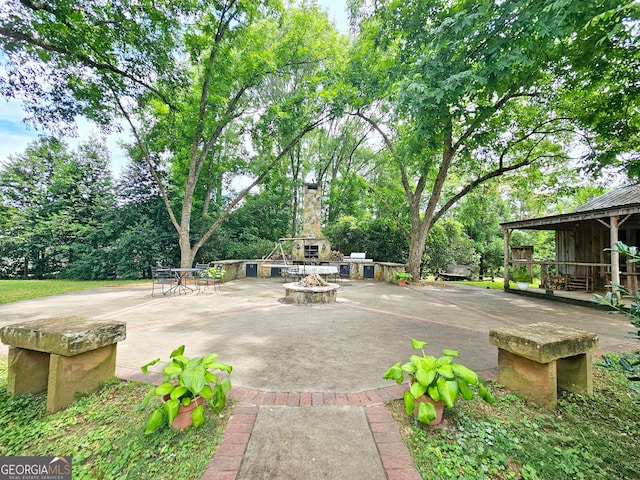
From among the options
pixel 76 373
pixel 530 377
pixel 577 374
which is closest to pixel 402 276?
pixel 577 374

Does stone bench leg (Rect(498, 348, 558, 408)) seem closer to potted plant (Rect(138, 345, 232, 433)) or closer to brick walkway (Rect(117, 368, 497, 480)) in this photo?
brick walkway (Rect(117, 368, 497, 480))

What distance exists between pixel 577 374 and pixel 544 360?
0.76m

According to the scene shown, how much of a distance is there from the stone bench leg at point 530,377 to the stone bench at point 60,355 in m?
3.62

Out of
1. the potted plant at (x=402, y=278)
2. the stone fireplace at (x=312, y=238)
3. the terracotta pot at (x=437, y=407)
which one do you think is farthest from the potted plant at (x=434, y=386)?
the stone fireplace at (x=312, y=238)

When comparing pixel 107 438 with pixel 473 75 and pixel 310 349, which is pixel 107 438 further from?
pixel 473 75

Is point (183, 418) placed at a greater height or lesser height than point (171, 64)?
lesser

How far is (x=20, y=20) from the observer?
6.97 metres

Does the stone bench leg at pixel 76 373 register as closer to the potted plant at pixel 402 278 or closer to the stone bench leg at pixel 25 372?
the stone bench leg at pixel 25 372

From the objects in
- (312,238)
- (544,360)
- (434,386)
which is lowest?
(434,386)

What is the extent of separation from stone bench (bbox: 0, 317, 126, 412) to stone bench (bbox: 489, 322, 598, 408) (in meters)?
3.55

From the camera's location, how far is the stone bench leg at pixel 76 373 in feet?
7.02

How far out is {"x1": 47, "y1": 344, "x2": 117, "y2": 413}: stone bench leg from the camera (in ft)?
7.02

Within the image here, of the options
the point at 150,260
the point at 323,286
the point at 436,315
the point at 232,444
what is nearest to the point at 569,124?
the point at 436,315

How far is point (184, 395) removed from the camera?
190 centimetres
